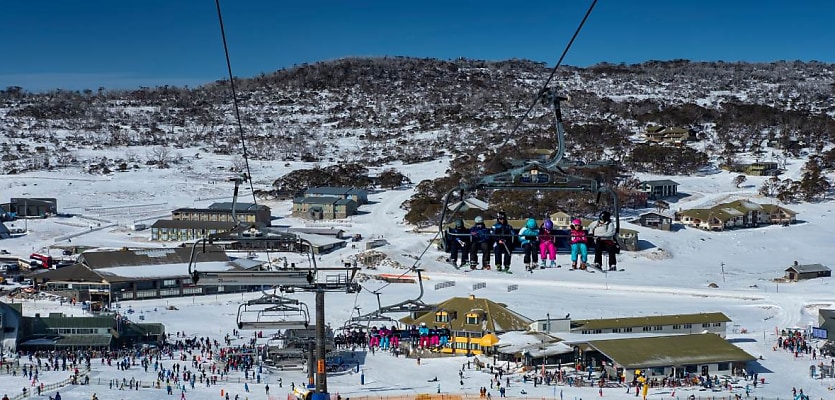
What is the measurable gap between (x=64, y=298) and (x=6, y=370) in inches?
489

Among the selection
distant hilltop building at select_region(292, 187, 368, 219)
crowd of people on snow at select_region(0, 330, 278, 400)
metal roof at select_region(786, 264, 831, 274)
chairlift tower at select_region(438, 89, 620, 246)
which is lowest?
crowd of people on snow at select_region(0, 330, 278, 400)

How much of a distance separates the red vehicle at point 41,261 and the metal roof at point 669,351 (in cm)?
2636

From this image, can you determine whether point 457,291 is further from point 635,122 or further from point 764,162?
point 635,122

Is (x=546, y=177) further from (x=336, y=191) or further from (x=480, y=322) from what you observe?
(x=336, y=191)

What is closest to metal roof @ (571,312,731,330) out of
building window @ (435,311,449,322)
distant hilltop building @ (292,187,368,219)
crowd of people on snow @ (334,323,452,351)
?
building window @ (435,311,449,322)

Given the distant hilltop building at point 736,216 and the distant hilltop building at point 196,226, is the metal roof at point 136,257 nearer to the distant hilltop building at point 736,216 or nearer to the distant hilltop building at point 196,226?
the distant hilltop building at point 196,226

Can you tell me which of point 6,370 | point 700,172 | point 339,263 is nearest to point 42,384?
point 6,370

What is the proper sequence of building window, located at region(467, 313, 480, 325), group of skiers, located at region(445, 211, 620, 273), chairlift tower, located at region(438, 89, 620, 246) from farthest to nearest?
building window, located at region(467, 313, 480, 325) → group of skiers, located at region(445, 211, 620, 273) → chairlift tower, located at region(438, 89, 620, 246)

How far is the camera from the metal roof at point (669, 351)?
25000 millimetres

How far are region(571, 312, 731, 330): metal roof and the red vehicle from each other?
81.6 ft

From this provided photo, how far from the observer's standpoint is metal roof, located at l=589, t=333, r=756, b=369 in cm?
2500

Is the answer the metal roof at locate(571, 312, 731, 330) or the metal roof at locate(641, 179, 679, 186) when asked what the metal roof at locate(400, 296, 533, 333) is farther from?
the metal roof at locate(641, 179, 679, 186)

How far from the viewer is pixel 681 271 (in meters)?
42.4

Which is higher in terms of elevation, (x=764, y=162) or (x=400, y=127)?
(x=400, y=127)
